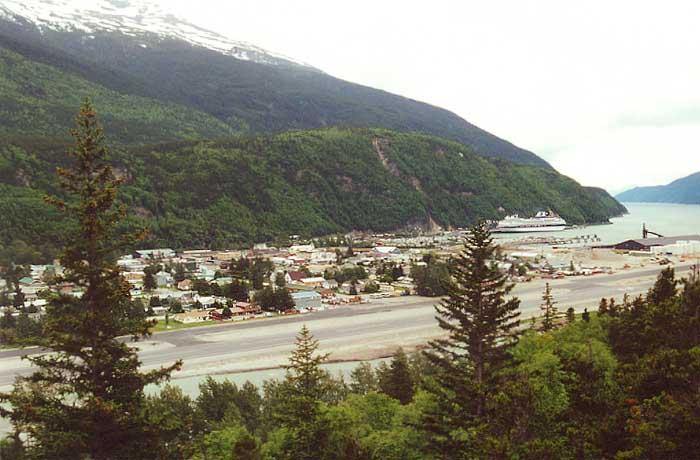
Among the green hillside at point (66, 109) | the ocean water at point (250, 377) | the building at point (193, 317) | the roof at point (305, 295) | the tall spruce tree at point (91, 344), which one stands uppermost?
the green hillside at point (66, 109)

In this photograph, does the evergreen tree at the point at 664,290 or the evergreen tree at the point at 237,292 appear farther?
the evergreen tree at the point at 237,292

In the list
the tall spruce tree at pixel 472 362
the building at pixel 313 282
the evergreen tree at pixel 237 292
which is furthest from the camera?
the building at pixel 313 282

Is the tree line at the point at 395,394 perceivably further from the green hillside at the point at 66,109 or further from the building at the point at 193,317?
the green hillside at the point at 66,109

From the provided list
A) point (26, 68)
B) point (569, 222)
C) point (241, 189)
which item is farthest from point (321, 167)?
point (26, 68)

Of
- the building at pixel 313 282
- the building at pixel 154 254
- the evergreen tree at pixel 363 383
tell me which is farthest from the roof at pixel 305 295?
the building at pixel 154 254

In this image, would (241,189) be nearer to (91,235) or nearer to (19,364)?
(19,364)

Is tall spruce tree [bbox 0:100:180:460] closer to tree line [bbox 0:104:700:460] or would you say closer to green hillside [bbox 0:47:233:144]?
tree line [bbox 0:104:700:460]

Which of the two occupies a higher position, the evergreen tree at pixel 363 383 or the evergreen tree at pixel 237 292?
the evergreen tree at pixel 237 292

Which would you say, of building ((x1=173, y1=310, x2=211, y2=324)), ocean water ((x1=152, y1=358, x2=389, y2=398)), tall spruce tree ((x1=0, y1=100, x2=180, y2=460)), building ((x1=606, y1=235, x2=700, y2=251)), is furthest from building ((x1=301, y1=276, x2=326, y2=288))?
tall spruce tree ((x1=0, y1=100, x2=180, y2=460))
